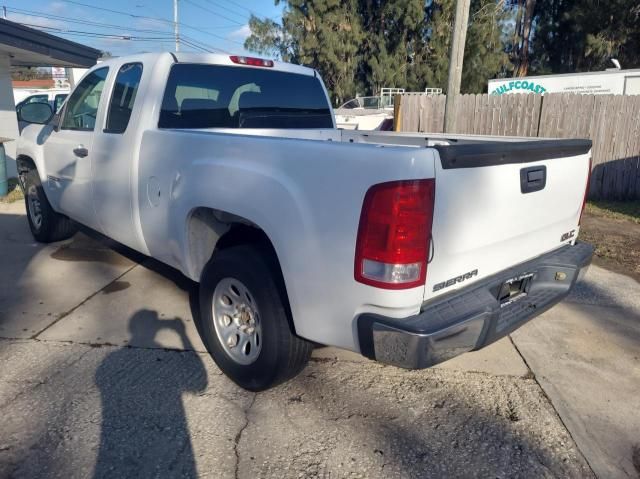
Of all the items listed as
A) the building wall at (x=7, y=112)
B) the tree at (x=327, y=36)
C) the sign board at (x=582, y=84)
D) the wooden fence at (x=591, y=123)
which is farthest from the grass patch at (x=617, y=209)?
the tree at (x=327, y=36)

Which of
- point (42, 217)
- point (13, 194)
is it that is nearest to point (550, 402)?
point (42, 217)

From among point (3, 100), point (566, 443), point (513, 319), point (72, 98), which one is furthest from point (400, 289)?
point (3, 100)

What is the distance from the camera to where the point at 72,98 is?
15.5ft

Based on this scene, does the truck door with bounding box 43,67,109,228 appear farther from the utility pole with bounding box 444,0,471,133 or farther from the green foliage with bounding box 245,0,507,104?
the green foliage with bounding box 245,0,507,104

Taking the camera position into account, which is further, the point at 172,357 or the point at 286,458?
the point at 172,357

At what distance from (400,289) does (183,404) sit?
61.1 inches

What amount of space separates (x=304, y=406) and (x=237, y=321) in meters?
0.65

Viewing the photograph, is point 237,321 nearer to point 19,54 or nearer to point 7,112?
point 7,112

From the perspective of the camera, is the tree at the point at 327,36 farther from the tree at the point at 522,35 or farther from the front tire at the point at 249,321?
the front tire at the point at 249,321

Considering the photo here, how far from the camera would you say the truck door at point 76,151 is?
429 centimetres

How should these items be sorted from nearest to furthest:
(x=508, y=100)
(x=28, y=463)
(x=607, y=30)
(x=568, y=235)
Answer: (x=28, y=463)
(x=568, y=235)
(x=508, y=100)
(x=607, y=30)

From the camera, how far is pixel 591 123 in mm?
9562

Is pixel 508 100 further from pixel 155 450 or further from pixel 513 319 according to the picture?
pixel 155 450

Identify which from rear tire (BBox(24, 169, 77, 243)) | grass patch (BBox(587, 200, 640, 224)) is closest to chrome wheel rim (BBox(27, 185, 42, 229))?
rear tire (BBox(24, 169, 77, 243))
